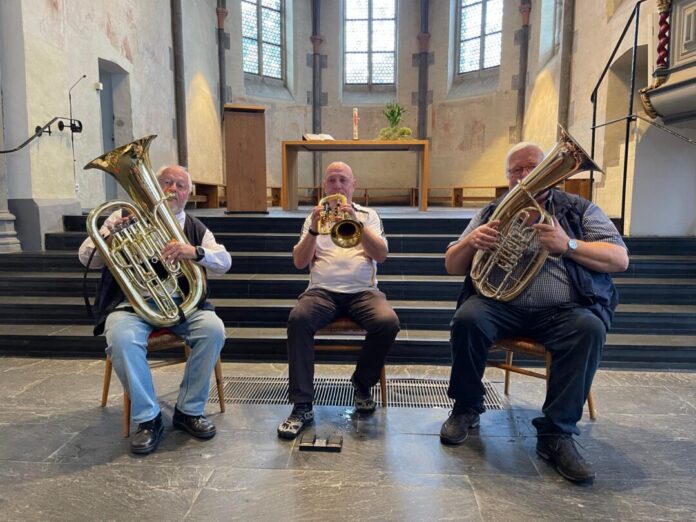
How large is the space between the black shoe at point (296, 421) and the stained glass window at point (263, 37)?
976 centimetres

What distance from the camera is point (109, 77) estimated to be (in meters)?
6.66

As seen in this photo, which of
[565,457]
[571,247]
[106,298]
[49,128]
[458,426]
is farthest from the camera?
[49,128]

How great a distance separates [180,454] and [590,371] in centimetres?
179

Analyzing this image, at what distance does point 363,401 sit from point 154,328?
1.10 m

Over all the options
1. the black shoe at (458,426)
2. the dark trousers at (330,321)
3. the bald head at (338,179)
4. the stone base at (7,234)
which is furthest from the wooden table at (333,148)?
the black shoe at (458,426)

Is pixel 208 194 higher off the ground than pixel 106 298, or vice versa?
pixel 208 194

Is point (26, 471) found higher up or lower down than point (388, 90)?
lower down

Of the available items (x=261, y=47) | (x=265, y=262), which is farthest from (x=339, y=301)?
(x=261, y=47)

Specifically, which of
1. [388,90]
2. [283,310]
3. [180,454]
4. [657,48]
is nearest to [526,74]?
[388,90]

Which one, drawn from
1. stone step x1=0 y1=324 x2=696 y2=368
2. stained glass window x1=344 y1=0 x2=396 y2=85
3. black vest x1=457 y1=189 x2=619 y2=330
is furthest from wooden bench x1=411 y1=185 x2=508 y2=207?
black vest x1=457 y1=189 x2=619 y2=330

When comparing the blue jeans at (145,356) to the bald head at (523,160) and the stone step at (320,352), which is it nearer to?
the stone step at (320,352)

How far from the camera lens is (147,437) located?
7.02 feet

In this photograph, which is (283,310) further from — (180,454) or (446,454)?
(446,454)

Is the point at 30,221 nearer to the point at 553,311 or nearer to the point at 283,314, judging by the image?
the point at 283,314
